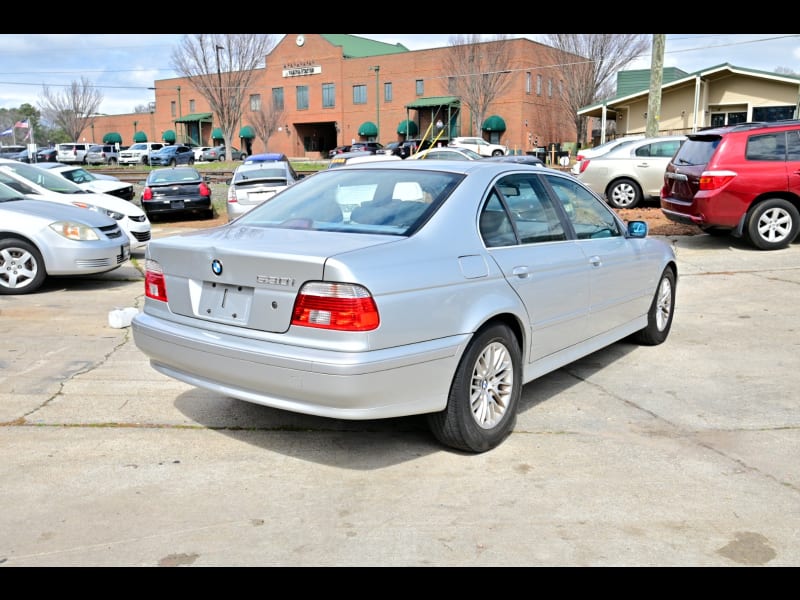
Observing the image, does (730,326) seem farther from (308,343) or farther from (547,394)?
(308,343)

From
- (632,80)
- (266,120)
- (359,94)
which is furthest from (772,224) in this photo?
(266,120)

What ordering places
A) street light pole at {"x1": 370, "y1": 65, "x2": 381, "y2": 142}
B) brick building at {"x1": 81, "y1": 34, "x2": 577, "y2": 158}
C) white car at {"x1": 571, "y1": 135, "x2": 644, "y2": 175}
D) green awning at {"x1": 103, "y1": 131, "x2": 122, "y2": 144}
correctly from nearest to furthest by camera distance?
white car at {"x1": 571, "y1": 135, "x2": 644, "y2": 175}, brick building at {"x1": 81, "y1": 34, "x2": 577, "y2": 158}, street light pole at {"x1": 370, "y1": 65, "x2": 381, "y2": 142}, green awning at {"x1": 103, "y1": 131, "x2": 122, "y2": 144}

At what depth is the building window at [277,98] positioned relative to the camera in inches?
2726

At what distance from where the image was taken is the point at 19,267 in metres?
9.08

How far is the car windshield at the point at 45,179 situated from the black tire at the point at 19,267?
13.3ft

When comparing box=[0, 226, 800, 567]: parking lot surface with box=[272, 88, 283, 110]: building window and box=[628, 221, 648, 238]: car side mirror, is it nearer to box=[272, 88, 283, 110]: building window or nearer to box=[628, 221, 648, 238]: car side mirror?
box=[628, 221, 648, 238]: car side mirror

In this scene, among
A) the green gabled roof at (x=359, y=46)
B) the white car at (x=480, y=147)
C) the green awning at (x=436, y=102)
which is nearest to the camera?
the white car at (x=480, y=147)

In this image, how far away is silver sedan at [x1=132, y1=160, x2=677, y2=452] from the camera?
12.1ft

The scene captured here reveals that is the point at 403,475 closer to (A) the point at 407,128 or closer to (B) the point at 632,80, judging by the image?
(B) the point at 632,80

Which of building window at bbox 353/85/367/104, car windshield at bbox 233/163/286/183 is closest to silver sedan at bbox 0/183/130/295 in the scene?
car windshield at bbox 233/163/286/183

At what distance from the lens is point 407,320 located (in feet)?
12.3

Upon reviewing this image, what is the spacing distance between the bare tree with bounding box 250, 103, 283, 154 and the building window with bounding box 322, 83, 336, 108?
471cm

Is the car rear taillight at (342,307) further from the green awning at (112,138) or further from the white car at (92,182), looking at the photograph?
the green awning at (112,138)

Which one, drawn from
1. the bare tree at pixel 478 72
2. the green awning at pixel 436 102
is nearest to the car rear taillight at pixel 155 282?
the bare tree at pixel 478 72
